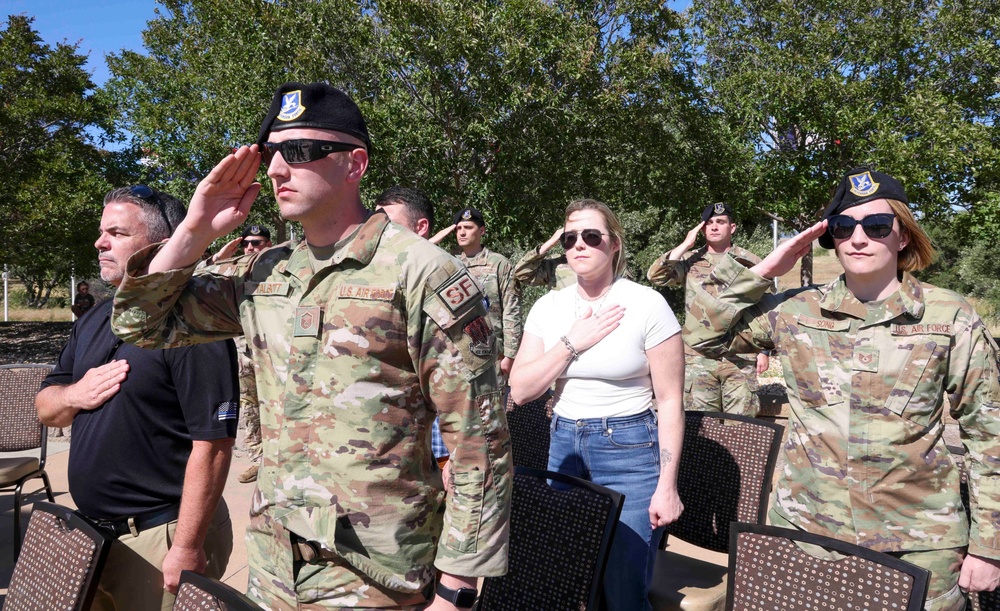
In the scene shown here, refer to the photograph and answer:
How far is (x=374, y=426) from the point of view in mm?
1695

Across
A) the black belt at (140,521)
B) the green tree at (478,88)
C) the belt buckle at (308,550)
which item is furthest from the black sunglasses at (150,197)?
the green tree at (478,88)

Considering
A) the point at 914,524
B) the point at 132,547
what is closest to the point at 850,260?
the point at 914,524

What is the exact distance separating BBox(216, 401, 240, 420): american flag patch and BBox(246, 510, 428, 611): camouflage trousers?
0.64 meters

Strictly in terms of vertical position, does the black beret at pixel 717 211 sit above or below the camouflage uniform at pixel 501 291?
above

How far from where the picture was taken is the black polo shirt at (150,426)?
235 cm

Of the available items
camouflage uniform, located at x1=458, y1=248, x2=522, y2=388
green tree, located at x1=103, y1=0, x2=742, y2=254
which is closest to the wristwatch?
camouflage uniform, located at x1=458, y1=248, x2=522, y2=388

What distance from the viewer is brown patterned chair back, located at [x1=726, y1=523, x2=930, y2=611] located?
184 cm

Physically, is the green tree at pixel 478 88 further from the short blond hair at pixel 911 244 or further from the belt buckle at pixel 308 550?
the belt buckle at pixel 308 550

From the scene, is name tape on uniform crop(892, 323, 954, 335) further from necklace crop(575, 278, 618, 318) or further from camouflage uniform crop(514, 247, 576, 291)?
camouflage uniform crop(514, 247, 576, 291)

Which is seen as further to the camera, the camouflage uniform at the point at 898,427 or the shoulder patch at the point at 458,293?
the camouflage uniform at the point at 898,427

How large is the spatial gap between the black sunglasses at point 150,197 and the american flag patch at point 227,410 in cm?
64

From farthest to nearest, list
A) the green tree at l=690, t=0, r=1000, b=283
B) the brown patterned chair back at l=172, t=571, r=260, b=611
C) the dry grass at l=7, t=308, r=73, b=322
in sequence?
1. the dry grass at l=7, t=308, r=73, b=322
2. the green tree at l=690, t=0, r=1000, b=283
3. the brown patterned chair back at l=172, t=571, r=260, b=611

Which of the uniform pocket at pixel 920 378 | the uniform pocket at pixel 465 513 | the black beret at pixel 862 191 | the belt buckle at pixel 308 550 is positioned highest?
the black beret at pixel 862 191

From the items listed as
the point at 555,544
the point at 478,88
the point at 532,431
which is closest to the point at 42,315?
the point at 478,88
